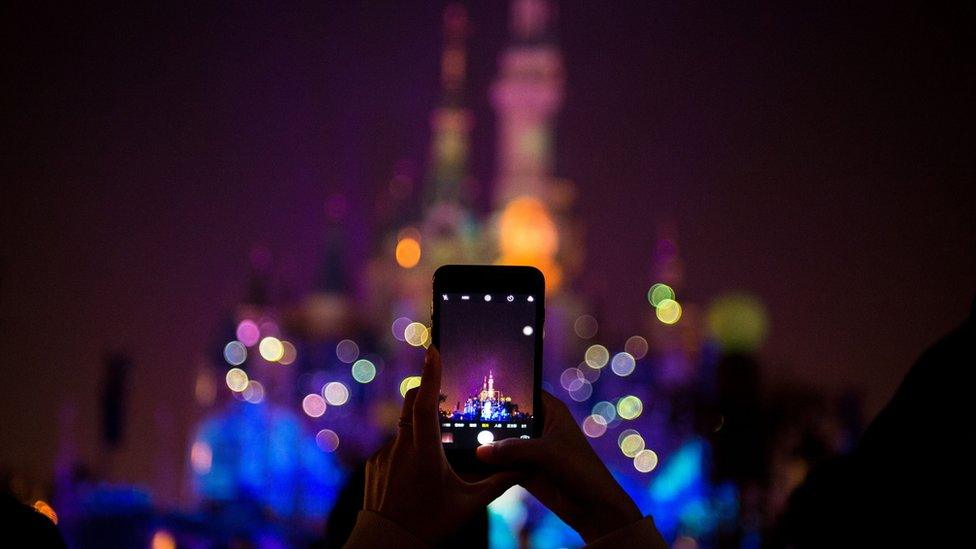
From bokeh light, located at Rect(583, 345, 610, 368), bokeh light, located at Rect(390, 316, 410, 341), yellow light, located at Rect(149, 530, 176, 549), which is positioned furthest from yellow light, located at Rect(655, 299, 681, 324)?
yellow light, located at Rect(149, 530, 176, 549)

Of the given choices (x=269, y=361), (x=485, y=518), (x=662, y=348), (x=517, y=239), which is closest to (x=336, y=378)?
(x=269, y=361)

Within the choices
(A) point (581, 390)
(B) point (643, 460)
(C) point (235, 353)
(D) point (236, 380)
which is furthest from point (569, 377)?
(D) point (236, 380)

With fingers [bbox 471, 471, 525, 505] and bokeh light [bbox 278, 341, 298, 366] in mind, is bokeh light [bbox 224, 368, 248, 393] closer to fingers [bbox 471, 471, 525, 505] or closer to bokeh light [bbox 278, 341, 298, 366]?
bokeh light [bbox 278, 341, 298, 366]

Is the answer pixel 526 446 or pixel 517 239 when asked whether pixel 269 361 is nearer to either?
pixel 517 239

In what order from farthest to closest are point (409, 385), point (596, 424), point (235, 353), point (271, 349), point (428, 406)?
point (271, 349) → point (596, 424) → point (235, 353) → point (409, 385) → point (428, 406)

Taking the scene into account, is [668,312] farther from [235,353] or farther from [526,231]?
[526,231]
